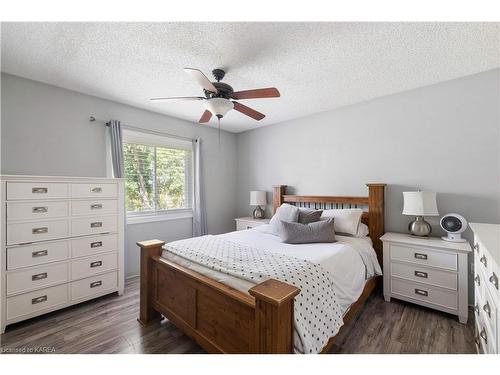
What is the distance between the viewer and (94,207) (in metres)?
2.53

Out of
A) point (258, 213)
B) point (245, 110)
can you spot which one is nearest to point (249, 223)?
point (258, 213)

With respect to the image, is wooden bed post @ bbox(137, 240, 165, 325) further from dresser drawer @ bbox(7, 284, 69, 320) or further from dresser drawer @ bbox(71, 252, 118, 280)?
dresser drawer @ bbox(7, 284, 69, 320)

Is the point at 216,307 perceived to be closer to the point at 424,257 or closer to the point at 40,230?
the point at 40,230

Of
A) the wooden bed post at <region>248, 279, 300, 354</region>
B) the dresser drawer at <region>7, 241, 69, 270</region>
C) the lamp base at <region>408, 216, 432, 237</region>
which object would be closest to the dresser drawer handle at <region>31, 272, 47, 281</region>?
the dresser drawer at <region>7, 241, 69, 270</region>

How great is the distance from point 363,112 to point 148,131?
313cm

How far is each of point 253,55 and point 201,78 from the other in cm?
61

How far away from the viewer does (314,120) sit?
3600 mm

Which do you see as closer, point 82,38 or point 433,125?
point 82,38

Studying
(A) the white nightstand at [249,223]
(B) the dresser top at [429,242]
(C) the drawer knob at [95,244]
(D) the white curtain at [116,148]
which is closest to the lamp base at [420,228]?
(B) the dresser top at [429,242]

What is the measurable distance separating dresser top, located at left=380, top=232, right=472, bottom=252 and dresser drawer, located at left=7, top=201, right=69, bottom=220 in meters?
3.44

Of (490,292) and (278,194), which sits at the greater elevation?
(278,194)

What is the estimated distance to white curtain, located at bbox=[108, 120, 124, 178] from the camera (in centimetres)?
299
